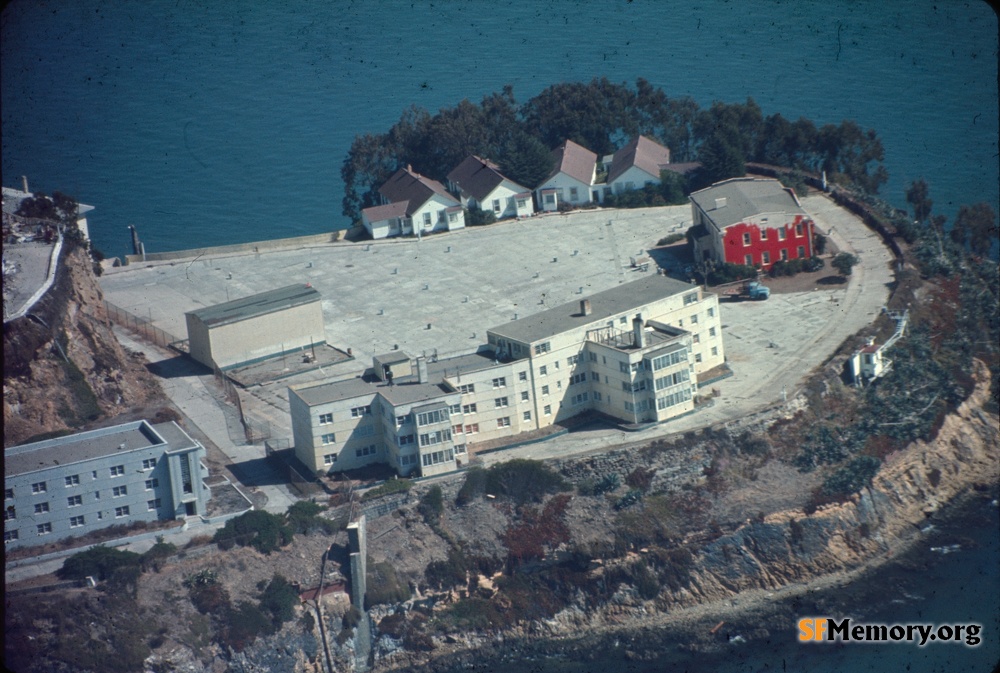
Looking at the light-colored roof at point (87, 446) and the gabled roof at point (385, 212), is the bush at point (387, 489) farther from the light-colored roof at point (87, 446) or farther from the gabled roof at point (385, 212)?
the gabled roof at point (385, 212)

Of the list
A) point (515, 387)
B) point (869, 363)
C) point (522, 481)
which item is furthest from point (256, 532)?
point (869, 363)

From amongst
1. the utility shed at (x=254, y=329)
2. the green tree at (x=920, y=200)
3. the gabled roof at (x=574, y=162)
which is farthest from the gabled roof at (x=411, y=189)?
the green tree at (x=920, y=200)

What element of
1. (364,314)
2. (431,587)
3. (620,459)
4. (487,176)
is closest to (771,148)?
(487,176)

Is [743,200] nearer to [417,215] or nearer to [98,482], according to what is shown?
[417,215]

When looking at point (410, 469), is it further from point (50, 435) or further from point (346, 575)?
point (50, 435)

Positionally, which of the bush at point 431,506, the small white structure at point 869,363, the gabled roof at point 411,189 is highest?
the gabled roof at point 411,189
